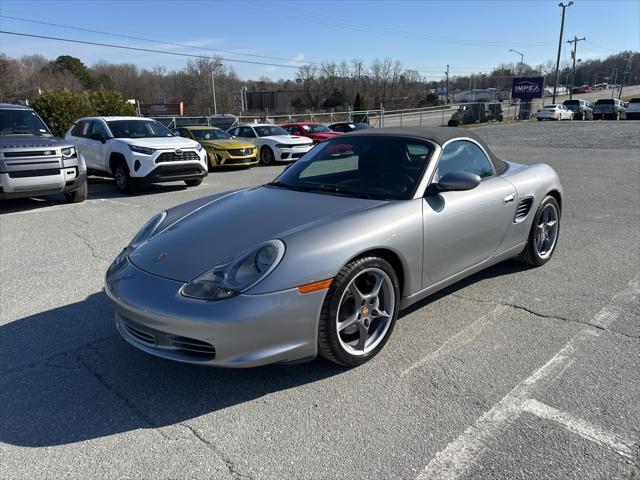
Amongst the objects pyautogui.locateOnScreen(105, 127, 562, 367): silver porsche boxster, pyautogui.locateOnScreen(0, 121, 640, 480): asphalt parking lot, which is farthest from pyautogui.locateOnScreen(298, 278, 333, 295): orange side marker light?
pyautogui.locateOnScreen(0, 121, 640, 480): asphalt parking lot

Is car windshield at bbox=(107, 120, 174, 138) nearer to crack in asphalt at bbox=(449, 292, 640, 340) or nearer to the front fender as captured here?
crack in asphalt at bbox=(449, 292, 640, 340)

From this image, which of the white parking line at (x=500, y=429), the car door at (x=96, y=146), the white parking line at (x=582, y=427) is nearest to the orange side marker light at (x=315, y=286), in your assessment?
the white parking line at (x=500, y=429)

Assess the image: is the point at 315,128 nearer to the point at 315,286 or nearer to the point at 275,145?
the point at 275,145

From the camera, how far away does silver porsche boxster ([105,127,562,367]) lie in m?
2.63

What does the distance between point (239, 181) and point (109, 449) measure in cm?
1008

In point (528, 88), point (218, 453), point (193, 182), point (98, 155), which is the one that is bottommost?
point (218, 453)

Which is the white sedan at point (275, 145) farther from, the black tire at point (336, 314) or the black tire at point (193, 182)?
the black tire at point (336, 314)

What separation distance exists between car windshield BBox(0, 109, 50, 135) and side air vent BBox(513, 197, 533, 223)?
8.69 metres

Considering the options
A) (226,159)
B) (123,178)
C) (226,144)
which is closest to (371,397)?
(123,178)

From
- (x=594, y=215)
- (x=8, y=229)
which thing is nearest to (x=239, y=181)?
(x=8, y=229)

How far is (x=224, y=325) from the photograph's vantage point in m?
2.53

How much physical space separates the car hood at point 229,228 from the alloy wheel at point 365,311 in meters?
0.46

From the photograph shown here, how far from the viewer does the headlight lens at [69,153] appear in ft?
27.9

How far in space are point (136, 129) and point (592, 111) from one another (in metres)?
43.3
